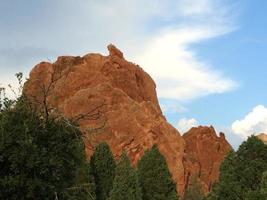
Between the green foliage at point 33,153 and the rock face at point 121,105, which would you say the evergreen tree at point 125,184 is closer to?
the green foliage at point 33,153

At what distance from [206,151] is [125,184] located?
79.8 meters

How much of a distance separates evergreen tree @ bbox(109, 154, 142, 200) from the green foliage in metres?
34.4

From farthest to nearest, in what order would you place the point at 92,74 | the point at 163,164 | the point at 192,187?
1. the point at 92,74
2. the point at 192,187
3. the point at 163,164

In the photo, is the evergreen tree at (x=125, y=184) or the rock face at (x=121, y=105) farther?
the rock face at (x=121, y=105)

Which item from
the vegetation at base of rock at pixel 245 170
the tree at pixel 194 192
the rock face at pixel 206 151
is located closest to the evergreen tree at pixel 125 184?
the vegetation at base of rock at pixel 245 170

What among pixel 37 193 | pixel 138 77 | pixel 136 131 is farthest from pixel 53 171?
pixel 138 77

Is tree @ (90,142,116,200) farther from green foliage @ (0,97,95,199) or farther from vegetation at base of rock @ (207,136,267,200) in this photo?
green foliage @ (0,97,95,199)

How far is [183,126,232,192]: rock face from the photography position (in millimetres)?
128375

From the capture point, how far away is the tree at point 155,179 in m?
60.8

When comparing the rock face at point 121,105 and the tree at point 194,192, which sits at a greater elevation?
the rock face at point 121,105

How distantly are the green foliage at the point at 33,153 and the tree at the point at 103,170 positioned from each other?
4534 cm

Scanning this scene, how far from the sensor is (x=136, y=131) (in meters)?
105

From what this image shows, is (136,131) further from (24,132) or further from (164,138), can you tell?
(24,132)

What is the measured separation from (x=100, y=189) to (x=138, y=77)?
197 feet
